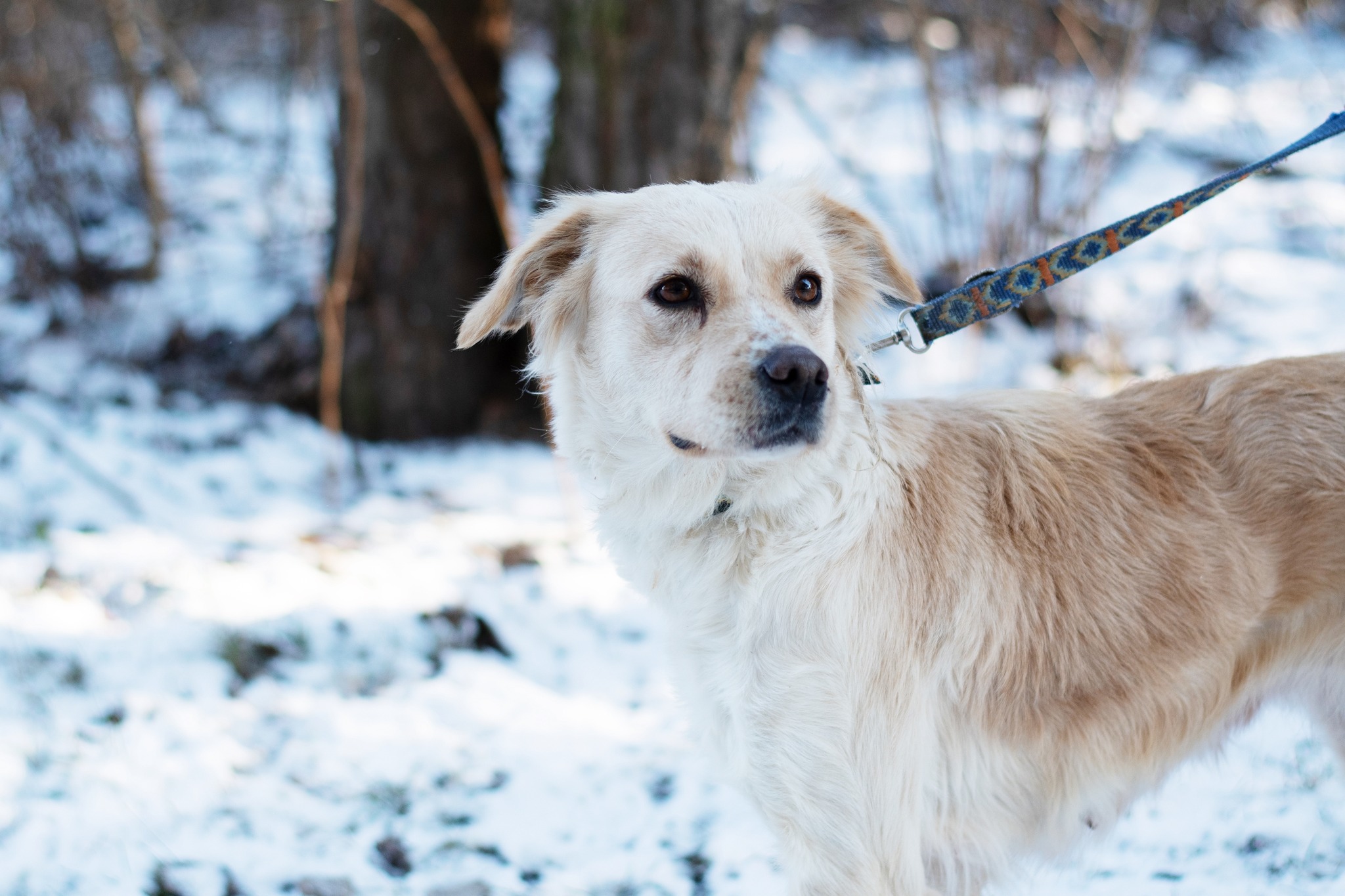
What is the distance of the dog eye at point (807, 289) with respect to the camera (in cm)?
208

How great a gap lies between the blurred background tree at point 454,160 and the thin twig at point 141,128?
0.02m

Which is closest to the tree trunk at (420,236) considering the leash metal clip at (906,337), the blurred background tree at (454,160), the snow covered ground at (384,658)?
the blurred background tree at (454,160)

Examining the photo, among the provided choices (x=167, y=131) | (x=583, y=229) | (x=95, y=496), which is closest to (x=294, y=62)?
(x=167, y=131)

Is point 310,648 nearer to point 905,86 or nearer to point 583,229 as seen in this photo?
point 583,229

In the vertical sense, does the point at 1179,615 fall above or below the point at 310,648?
above

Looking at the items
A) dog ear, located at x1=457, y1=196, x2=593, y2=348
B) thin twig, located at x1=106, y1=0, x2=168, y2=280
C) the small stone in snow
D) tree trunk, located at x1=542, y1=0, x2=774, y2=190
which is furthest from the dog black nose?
thin twig, located at x1=106, y1=0, x2=168, y2=280

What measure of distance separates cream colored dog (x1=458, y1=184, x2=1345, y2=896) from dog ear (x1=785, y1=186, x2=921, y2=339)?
0.21m

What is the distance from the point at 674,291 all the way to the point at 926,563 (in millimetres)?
751

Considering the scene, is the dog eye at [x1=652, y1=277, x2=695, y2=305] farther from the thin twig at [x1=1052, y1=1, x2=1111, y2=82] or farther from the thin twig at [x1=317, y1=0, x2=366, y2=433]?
the thin twig at [x1=1052, y1=1, x2=1111, y2=82]

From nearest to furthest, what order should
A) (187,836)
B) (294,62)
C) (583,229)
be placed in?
(583,229), (187,836), (294,62)

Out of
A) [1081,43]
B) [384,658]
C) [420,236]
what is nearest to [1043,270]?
[384,658]

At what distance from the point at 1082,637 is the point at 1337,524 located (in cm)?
53

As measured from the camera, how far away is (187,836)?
97.0 inches

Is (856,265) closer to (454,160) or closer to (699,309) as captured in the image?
(699,309)
